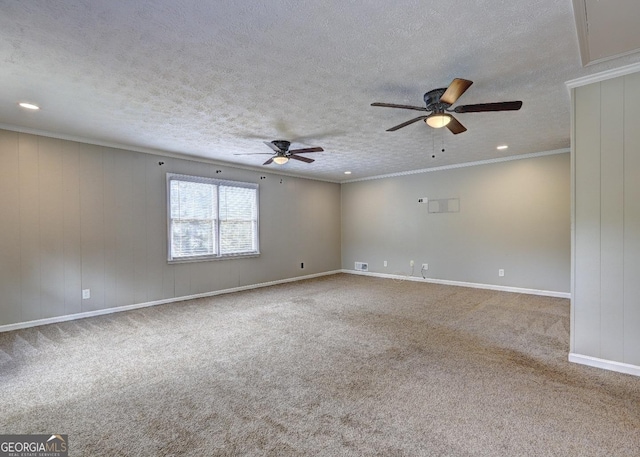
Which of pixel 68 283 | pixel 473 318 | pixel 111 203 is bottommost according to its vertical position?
pixel 473 318

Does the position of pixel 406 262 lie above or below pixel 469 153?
below

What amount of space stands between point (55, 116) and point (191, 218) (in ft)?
Answer: 7.96

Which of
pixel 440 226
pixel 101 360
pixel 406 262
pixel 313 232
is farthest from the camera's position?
pixel 313 232

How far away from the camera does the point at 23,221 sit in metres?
4.04

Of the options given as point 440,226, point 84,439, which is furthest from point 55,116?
point 440,226

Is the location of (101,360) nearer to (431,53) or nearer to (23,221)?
(23,221)

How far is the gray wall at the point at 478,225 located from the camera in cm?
552

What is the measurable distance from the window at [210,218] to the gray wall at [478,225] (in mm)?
3056

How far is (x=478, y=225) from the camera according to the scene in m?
6.32

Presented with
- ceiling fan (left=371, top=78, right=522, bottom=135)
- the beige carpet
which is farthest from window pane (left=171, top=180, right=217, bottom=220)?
ceiling fan (left=371, top=78, right=522, bottom=135)

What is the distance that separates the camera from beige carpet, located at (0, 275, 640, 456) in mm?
1876

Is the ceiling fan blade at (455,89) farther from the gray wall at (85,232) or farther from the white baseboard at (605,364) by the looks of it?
the gray wall at (85,232)

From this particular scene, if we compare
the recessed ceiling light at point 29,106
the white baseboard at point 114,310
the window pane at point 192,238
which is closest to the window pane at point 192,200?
the window pane at point 192,238

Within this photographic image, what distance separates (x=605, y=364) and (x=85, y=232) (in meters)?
6.29
